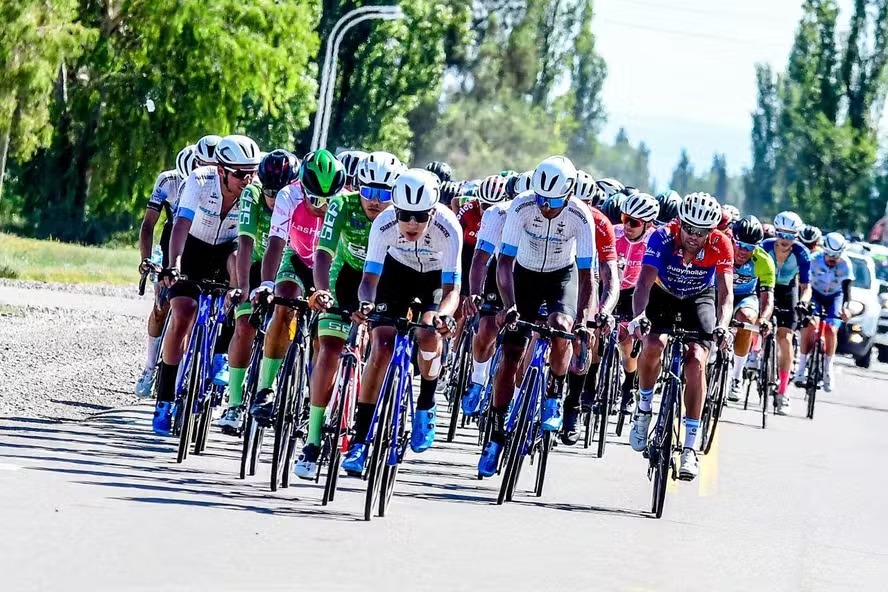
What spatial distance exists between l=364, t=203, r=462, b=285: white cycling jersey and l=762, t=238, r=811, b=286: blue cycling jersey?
28.3ft

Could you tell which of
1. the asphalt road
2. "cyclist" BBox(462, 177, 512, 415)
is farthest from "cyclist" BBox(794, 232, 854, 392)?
the asphalt road

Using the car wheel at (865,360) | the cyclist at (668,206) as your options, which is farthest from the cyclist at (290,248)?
the car wheel at (865,360)

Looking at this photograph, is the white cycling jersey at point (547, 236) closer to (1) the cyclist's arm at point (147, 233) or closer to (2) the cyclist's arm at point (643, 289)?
(2) the cyclist's arm at point (643, 289)

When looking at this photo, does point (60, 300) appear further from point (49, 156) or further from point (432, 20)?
point (432, 20)

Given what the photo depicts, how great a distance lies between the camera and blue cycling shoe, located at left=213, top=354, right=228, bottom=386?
11391mm

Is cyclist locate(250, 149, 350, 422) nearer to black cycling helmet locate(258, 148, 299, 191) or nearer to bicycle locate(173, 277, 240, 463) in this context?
black cycling helmet locate(258, 148, 299, 191)

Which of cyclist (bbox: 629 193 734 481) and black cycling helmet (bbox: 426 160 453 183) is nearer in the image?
cyclist (bbox: 629 193 734 481)

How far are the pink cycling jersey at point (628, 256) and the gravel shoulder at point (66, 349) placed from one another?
13.8 ft

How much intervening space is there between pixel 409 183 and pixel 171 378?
2765 mm

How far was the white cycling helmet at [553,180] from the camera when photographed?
425 inches

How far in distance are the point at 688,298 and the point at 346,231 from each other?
2.81 metres

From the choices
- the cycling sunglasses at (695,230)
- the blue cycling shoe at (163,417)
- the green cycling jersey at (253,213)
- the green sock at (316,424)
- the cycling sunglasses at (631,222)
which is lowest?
the blue cycling shoe at (163,417)

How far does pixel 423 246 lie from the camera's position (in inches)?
392

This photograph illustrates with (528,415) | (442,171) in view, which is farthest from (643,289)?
(442,171)
